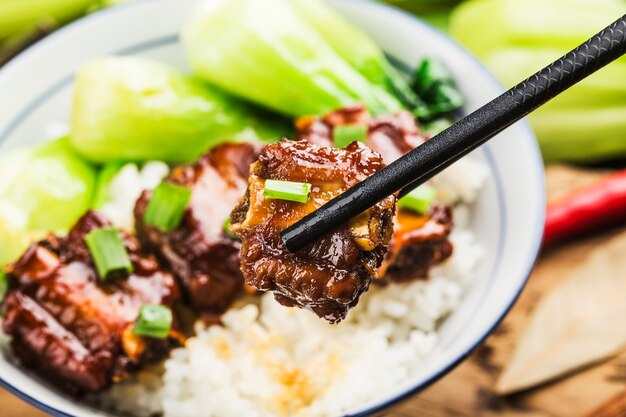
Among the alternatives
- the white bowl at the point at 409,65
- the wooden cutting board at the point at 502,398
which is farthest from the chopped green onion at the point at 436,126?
the wooden cutting board at the point at 502,398

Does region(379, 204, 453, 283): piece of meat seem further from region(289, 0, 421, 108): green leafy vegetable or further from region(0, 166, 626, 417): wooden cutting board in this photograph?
region(289, 0, 421, 108): green leafy vegetable

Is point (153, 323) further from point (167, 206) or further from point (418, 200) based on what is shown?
point (418, 200)

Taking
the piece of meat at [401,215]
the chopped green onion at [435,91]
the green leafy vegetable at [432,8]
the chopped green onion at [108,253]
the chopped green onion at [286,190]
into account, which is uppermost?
the green leafy vegetable at [432,8]

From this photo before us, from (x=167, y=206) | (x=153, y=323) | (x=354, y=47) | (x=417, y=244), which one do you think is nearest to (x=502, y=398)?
(x=417, y=244)

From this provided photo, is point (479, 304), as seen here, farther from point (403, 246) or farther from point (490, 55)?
point (490, 55)

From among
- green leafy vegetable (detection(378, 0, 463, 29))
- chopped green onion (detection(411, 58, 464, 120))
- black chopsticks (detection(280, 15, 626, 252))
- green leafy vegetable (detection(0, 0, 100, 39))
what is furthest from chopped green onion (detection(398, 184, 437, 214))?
green leafy vegetable (detection(0, 0, 100, 39))

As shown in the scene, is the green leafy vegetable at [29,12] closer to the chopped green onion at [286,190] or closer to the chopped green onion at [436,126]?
the chopped green onion at [436,126]
